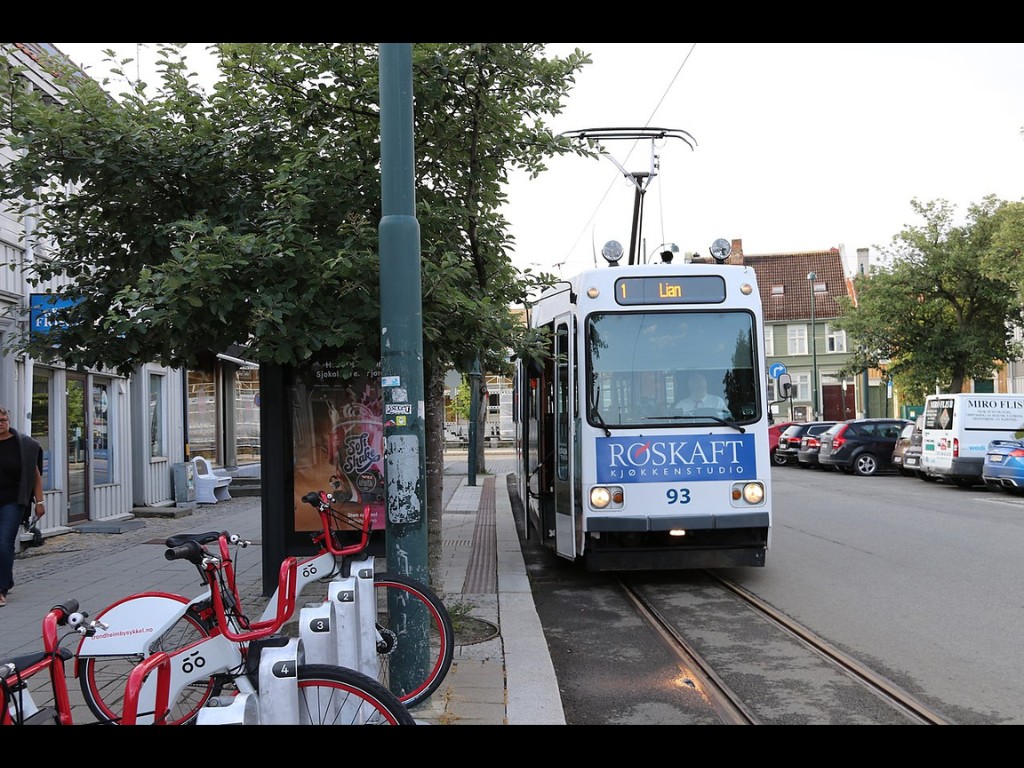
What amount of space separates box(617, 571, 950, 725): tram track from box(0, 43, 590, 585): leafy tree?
206 centimetres

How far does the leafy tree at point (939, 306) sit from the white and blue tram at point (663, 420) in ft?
85.2

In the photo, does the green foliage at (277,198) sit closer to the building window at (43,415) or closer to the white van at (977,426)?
the building window at (43,415)

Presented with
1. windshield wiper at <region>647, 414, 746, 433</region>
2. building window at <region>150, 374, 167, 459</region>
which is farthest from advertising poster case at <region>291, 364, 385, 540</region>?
building window at <region>150, 374, 167, 459</region>

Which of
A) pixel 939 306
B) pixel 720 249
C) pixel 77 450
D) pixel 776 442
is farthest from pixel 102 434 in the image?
pixel 939 306

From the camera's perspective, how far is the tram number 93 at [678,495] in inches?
340

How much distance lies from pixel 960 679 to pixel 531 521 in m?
6.57

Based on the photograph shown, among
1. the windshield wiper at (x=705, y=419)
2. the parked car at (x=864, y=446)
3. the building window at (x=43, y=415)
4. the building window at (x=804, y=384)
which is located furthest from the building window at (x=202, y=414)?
the building window at (x=804, y=384)

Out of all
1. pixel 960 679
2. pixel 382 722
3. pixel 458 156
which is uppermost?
pixel 458 156

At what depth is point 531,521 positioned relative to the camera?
38.9 ft

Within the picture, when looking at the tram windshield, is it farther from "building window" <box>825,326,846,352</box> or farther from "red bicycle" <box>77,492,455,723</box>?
"building window" <box>825,326,846,352</box>

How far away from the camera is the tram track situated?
5160 millimetres

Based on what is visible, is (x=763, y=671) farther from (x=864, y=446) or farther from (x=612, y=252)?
(x=864, y=446)
